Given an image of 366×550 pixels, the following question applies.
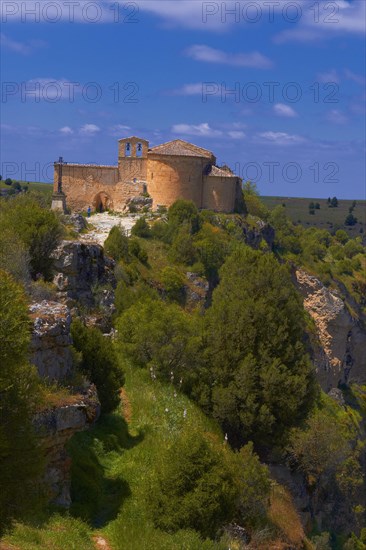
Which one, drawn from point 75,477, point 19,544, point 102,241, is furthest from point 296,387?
point 102,241

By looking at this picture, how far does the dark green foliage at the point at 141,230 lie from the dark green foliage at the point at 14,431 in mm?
29504

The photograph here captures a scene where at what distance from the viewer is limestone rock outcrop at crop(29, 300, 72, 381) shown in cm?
1550

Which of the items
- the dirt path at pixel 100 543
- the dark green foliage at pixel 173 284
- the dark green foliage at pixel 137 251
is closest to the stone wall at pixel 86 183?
the dark green foliage at pixel 137 251

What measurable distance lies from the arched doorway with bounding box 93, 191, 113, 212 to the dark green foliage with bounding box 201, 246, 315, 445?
73.5ft

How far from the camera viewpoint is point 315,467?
2530cm

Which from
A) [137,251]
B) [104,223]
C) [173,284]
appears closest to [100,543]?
[173,284]

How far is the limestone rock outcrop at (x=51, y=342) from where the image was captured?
15500mm

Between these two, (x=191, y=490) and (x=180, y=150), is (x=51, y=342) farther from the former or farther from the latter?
(x=180, y=150)

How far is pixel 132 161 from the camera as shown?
4778cm

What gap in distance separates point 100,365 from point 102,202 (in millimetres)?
30203

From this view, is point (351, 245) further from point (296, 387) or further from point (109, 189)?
point (296, 387)

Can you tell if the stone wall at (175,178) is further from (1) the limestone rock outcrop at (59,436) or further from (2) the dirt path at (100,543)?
(2) the dirt path at (100,543)

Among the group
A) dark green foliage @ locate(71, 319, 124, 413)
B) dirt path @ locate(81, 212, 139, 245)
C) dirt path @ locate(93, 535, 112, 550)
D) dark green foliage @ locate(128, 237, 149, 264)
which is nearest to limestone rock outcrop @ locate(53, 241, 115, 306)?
dark green foliage @ locate(71, 319, 124, 413)

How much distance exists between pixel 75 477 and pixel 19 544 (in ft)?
10.4
